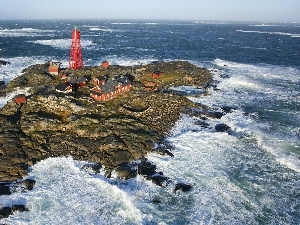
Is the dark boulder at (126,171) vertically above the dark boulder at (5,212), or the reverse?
the dark boulder at (126,171)

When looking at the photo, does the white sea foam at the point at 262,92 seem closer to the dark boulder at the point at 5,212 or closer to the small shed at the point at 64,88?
the small shed at the point at 64,88

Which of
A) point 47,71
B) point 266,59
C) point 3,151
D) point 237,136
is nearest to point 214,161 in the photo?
point 237,136

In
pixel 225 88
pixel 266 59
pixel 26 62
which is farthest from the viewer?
pixel 266 59

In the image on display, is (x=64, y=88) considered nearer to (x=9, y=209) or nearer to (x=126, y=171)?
(x=126, y=171)

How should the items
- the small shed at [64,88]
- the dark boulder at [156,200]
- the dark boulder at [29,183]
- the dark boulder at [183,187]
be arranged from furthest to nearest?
the small shed at [64,88]
the dark boulder at [183,187]
the dark boulder at [29,183]
the dark boulder at [156,200]

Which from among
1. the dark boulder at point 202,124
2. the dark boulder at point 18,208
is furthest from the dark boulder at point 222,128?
the dark boulder at point 18,208

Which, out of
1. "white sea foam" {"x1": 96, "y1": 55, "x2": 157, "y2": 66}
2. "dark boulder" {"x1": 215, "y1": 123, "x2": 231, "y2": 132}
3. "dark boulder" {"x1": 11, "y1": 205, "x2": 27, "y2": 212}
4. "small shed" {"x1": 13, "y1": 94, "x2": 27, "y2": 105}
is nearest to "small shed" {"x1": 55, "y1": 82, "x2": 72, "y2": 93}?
"small shed" {"x1": 13, "y1": 94, "x2": 27, "y2": 105}

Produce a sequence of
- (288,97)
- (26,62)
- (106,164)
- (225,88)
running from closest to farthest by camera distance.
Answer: (106,164) → (288,97) → (225,88) → (26,62)

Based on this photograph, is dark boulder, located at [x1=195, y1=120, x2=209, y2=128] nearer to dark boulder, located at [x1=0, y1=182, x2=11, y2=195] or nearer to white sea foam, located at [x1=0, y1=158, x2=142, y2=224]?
white sea foam, located at [x1=0, y1=158, x2=142, y2=224]

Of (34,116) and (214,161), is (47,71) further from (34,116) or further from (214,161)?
(214,161)
